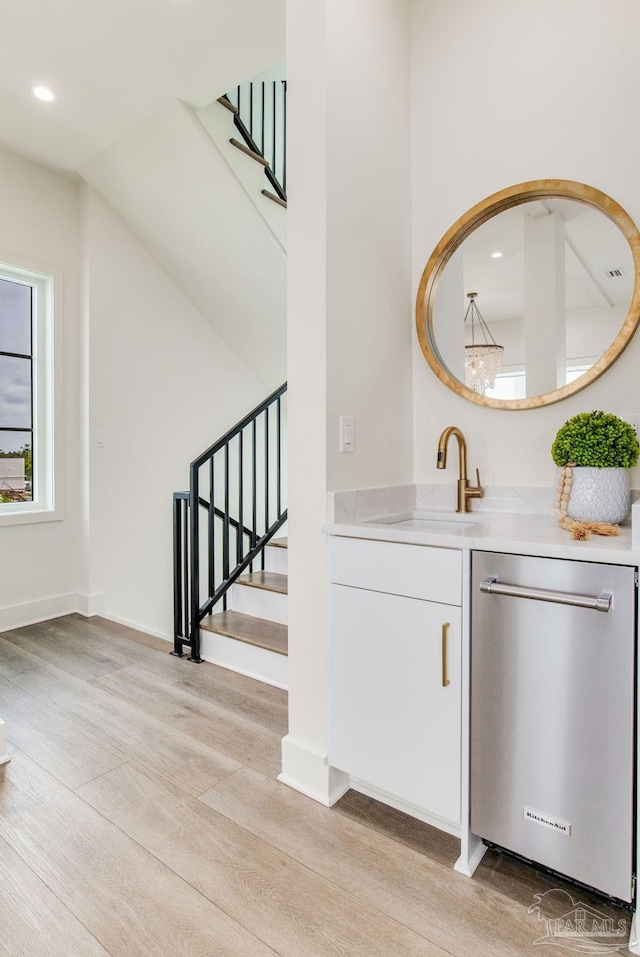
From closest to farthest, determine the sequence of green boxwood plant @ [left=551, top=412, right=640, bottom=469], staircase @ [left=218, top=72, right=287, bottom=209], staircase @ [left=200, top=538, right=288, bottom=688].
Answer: green boxwood plant @ [left=551, top=412, right=640, bottom=469] → staircase @ [left=200, top=538, right=288, bottom=688] → staircase @ [left=218, top=72, right=287, bottom=209]

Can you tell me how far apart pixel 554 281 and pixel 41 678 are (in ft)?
9.41

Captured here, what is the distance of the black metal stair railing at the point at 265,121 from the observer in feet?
10.9

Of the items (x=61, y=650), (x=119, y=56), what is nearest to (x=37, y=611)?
(x=61, y=650)

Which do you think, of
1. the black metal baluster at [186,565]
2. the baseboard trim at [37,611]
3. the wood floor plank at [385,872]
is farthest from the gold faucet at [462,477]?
the baseboard trim at [37,611]

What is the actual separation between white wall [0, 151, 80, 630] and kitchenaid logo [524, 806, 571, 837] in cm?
318

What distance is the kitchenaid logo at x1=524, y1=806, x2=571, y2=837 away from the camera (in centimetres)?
125

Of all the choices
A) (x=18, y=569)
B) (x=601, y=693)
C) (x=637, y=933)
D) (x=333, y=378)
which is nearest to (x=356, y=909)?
(x=637, y=933)

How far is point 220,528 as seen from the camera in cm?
404

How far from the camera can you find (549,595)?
4.09 feet

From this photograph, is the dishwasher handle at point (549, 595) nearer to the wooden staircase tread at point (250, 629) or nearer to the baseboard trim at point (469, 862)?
the baseboard trim at point (469, 862)

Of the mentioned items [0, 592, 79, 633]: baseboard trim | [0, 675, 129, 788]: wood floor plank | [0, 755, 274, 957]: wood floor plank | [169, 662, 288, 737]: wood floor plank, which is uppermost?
[0, 592, 79, 633]: baseboard trim

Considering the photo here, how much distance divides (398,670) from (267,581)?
1555 millimetres

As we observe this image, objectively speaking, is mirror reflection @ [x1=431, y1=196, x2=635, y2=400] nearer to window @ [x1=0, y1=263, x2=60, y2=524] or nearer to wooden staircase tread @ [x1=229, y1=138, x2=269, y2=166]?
wooden staircase tread @ [x1=229, y1=138, x2=269, y2=166]

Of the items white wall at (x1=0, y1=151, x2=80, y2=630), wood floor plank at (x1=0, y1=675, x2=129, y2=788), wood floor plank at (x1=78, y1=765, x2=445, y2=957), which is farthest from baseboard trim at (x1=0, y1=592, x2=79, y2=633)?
wood floor plank at (x1=78, y1=765, x2=445, y2=957)
